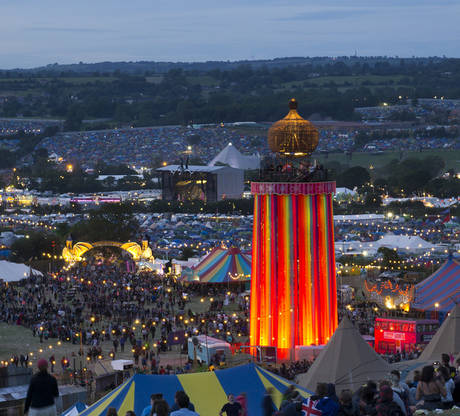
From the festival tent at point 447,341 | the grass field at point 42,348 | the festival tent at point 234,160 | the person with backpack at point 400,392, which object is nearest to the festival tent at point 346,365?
the festival tent at point 447,341

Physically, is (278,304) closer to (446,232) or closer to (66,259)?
(66,259)

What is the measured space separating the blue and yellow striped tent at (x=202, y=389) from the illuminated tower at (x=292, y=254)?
6551 millimetres

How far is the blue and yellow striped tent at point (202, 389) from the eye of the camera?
11.9 metres

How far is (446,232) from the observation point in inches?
1860

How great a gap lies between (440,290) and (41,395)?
17.2m

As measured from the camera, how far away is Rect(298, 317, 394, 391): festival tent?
15508 millimetres

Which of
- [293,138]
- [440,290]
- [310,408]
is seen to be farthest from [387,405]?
[440,290]

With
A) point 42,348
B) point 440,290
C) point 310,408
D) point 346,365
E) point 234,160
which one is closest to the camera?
point 310,408

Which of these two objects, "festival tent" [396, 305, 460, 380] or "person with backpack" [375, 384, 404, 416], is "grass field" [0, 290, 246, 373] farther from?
"person with backpack" [375, 384, 404, 416]

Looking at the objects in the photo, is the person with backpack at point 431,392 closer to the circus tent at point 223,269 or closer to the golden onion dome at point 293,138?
the golden onion dome at point 293,138

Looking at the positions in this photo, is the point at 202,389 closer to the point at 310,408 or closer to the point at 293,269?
the point at 310,408

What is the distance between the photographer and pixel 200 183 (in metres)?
77.4

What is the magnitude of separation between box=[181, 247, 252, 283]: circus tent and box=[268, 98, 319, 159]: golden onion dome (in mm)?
12627

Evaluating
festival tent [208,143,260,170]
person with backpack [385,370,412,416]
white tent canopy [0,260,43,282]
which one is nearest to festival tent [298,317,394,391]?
person with backpack [385,370,412,416]
